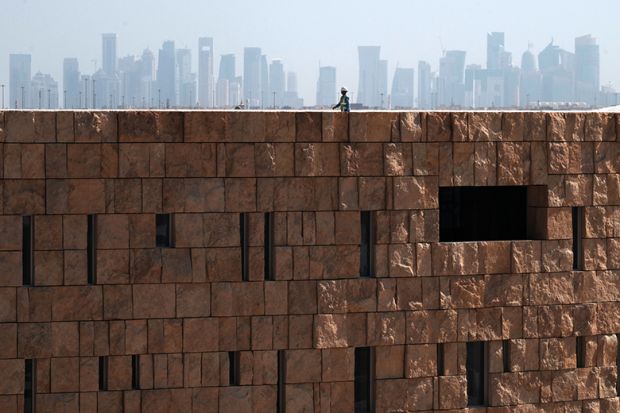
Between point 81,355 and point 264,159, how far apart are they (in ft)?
12.9

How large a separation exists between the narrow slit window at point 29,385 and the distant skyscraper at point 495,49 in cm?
13914

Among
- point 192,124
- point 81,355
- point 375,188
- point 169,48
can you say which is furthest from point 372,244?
point 169,48

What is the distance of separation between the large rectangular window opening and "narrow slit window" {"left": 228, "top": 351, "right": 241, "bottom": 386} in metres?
4.16

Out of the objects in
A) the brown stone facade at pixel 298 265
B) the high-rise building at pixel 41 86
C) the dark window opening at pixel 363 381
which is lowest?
the dark window opening at pixel 363 381

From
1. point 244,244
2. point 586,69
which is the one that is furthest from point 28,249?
point 586,69

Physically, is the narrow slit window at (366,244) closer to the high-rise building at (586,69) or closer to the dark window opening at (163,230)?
the dark window opening at (163,230)

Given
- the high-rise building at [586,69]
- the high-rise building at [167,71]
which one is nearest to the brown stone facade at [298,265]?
the high-rise building at [167,71]

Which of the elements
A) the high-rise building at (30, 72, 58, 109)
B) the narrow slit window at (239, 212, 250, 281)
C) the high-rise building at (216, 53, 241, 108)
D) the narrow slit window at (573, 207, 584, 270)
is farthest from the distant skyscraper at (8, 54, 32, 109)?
the narrow slit window at (239, 212, 250, 281)

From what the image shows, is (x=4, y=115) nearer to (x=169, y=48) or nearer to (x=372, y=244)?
(x=372, y=244)

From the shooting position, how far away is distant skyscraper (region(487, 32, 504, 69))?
15925cm

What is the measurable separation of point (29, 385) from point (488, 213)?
792cm

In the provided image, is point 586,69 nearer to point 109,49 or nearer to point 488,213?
point 109,49

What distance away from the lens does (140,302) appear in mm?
21031

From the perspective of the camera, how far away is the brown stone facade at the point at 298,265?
20.8 metres
